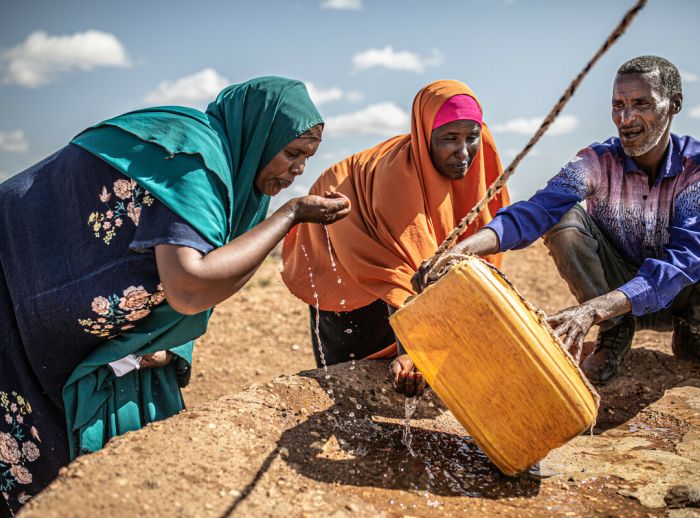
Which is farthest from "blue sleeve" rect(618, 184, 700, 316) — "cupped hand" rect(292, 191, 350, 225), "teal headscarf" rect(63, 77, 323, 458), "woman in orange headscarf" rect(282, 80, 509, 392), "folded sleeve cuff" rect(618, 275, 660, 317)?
"teal headscarf" rect(63, 77, 323, 458)

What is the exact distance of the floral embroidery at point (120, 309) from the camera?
2395 millimetres

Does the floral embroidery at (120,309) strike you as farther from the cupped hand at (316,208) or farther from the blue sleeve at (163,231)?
the cupped hand at (316,208)

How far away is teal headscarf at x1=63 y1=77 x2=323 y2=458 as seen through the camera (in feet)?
7.53

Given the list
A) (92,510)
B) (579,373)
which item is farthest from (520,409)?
(92,510)

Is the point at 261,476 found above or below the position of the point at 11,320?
below

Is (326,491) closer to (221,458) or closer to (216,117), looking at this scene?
(221,458)

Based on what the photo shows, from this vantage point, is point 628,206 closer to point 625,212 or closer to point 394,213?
point 625,212

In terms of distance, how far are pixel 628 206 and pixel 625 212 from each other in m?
0.04

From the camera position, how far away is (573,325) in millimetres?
2932

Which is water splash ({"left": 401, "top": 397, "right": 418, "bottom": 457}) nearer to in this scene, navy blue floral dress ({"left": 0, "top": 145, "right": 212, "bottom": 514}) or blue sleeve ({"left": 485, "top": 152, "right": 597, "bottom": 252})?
blue sleeve ({"left": 485, "top": 152, "right": 597, "bottom": 252})

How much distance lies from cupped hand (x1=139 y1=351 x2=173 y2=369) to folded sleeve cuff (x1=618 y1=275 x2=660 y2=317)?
2102mm

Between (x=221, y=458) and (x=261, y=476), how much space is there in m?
0.16

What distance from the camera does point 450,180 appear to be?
12.6ft

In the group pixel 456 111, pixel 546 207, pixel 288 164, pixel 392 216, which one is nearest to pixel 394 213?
pixel 392 216
